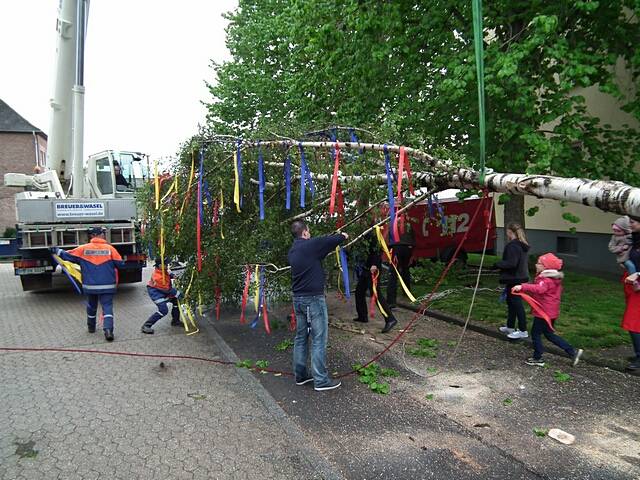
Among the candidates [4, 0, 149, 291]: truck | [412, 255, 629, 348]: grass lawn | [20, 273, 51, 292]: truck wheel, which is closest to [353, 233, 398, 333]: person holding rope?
[412, 255, 629, 348]: grass lawn

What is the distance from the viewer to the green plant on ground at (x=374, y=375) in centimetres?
480

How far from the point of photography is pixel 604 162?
7336 millimetres

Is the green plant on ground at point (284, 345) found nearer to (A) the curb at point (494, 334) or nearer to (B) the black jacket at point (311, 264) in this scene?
(B) the black jacket at point (311, 264)

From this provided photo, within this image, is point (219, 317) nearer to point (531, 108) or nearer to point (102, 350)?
point (102, 350)

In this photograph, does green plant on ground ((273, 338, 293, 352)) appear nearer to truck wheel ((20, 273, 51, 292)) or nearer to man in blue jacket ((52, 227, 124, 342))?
man in blue jacket ((52, 227, 124, 342))

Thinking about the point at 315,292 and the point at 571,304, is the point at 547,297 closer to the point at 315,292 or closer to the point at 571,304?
the point at 315,292

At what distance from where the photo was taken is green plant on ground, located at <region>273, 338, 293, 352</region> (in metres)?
6.26

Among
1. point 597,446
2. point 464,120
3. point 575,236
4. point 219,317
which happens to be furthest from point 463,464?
point 575,236

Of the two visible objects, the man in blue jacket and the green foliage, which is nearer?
the green foliage

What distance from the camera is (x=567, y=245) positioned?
14.3 metres

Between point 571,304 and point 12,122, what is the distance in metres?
46.2

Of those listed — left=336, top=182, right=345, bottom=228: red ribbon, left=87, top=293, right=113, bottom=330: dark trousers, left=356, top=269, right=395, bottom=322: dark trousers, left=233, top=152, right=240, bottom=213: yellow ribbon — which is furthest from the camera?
left=356, top=269, right=395, bottom=322: dark trousers

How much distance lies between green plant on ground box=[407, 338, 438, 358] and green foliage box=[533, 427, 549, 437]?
2.01 meters

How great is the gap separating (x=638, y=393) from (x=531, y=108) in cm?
404
